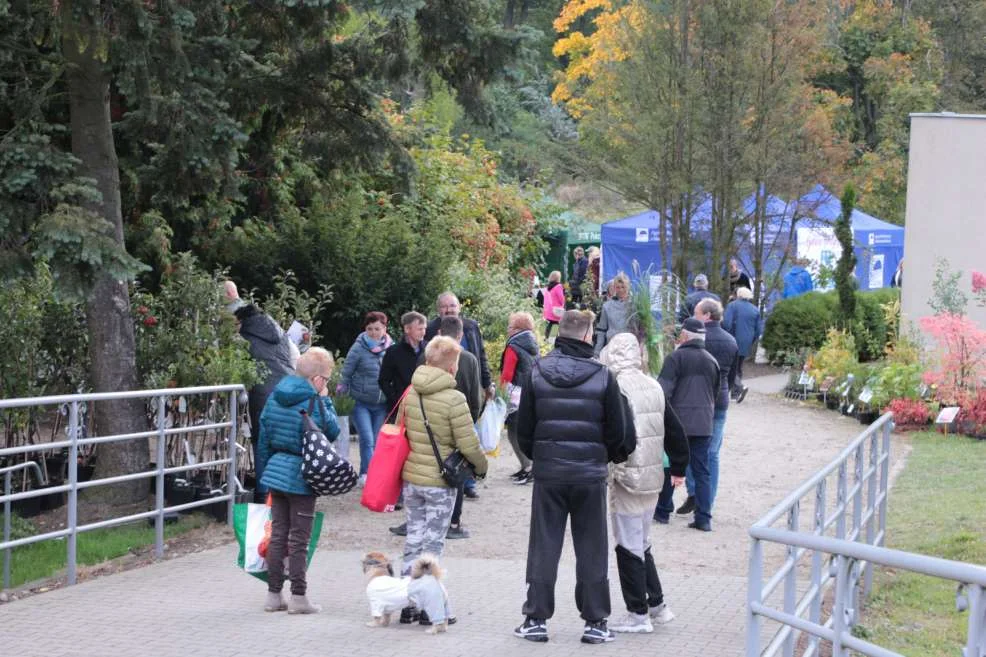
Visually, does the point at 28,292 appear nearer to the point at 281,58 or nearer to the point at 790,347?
the point at 281,58

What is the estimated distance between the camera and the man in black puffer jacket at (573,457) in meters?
7.36

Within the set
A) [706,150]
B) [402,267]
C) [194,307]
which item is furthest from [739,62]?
[194,307]

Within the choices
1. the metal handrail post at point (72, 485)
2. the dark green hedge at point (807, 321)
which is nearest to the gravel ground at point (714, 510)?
the metal handrail post at point (72, 485)

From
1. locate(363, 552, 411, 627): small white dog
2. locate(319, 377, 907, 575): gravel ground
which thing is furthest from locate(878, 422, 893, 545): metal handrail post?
locate(363, 552, 411, 627): small white dog

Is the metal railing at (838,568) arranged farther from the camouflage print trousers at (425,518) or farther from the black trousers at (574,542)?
the camouflage print trousers at (425,518)

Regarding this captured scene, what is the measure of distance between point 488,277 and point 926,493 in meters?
8.79

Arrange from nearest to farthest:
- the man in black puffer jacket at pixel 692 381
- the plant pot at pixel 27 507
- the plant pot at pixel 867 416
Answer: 1. the plant pot at pixel 27 507
2. the man in black puffer jacket at pixel 692 381
3. the plant pot at pixel 867 416

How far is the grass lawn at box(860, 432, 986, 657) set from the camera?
325 inches

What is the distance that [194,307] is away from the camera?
465 inches

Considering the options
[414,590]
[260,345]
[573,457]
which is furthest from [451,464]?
[260,345]

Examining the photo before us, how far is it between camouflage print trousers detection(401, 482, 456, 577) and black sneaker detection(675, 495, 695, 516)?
4.24 meters

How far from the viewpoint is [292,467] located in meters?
7.93

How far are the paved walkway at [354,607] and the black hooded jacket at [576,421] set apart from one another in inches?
39.6

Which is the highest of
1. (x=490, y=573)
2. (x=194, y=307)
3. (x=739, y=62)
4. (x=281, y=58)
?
(x=739, y=62)
